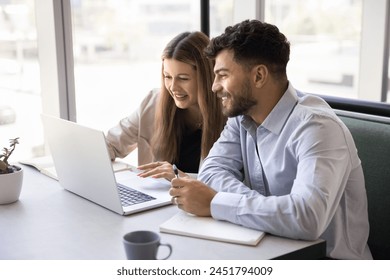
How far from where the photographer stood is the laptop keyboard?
5.08 ft

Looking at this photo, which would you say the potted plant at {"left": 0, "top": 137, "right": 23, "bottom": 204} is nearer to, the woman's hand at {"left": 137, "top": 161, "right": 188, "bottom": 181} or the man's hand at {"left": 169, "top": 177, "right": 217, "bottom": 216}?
the woman's hand at {"left": 137, "top": 161, "right": 188, "bottom": 181}

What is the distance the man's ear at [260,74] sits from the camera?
1.57 m

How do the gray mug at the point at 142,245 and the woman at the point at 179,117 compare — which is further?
the woman at the point at 179,117

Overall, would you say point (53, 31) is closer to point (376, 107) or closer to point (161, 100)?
point (161, 100)

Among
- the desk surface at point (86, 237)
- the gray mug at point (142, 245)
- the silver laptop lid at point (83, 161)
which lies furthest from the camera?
the silver laptop lid at point (83, 161)

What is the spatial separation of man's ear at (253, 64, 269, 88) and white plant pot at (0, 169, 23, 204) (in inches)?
29.6

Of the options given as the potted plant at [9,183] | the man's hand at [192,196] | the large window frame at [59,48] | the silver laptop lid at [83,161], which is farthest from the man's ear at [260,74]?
the large window frame at [59,48]

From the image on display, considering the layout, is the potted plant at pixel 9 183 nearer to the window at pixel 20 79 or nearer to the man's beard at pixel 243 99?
the man's beard at pixel 243 99

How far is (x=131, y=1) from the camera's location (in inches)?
129

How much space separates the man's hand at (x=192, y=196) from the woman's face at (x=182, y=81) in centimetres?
66


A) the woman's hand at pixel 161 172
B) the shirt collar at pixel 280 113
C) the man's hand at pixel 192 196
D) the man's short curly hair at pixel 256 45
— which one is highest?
the man's short curly hair at pixel 256 45

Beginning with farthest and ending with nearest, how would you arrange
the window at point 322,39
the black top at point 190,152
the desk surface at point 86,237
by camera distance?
the window at point 322,39 → the black top at point 190,152 → the desk surface at point 86,237
